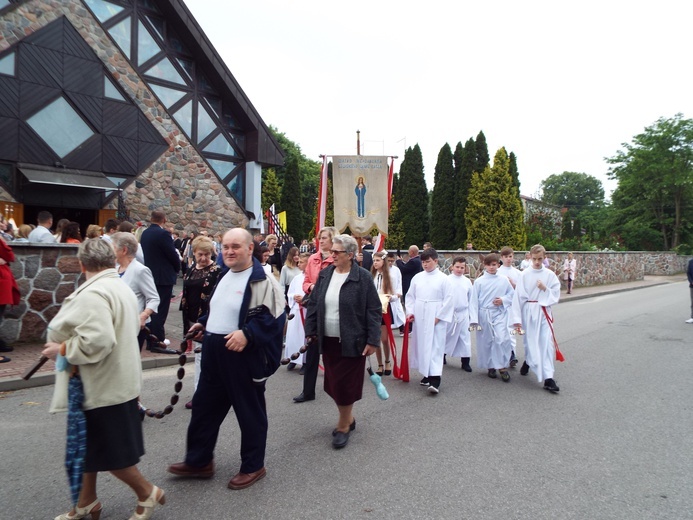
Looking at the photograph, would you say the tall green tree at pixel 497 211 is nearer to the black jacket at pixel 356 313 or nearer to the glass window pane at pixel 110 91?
the glass window pane at pixel 110 91

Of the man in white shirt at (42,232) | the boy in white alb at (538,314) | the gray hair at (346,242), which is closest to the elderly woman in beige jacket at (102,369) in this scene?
the gray hair at (346,242)

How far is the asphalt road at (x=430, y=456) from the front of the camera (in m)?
3.37

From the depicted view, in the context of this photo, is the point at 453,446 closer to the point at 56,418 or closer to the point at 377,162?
the point at 56,418

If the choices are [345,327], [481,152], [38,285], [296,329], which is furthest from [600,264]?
[38,285]

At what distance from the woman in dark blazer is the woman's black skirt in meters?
1.98

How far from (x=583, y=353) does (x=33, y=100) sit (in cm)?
1470

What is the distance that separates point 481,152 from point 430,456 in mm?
29069

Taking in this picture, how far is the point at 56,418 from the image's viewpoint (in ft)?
16.4

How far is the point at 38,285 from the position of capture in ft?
25.4

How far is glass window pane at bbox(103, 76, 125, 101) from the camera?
14.7 metres

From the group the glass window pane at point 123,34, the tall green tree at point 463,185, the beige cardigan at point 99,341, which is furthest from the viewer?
the tall green tree at point 463,185

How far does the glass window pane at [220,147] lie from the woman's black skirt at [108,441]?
15.5m

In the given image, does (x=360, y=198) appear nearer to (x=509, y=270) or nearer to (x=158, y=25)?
(x=509, y=270)

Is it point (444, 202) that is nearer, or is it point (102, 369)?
point (102, 369)
